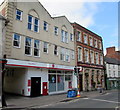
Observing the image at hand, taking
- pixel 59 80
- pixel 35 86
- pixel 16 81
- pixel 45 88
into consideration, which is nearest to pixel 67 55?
pixel 59 80

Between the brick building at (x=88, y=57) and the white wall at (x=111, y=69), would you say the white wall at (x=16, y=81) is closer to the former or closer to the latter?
the brick building at (x=88, y=57)

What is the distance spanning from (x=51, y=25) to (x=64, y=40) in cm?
354

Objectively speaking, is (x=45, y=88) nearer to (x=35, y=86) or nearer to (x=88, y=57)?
(x=35, y=86)

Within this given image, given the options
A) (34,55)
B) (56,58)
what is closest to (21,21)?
(34,55)

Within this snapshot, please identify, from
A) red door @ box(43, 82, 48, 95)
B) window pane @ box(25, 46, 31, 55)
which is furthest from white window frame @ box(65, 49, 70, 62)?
window pane @ box(25, 46, 31, 55)

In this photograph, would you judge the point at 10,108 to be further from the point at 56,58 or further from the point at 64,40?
the point at 64,40

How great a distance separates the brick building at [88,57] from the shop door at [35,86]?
29.2 ft

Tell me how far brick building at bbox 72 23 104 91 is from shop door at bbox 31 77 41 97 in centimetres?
889

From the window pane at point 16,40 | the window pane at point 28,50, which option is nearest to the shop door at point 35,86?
the window pane at point 28,50

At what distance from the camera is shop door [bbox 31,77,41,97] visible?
53.2 feet

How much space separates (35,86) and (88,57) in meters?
14.0

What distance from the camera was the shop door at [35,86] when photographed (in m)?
16.2

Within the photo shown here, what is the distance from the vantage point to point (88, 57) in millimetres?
27062

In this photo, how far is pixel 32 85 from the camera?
16172mm
